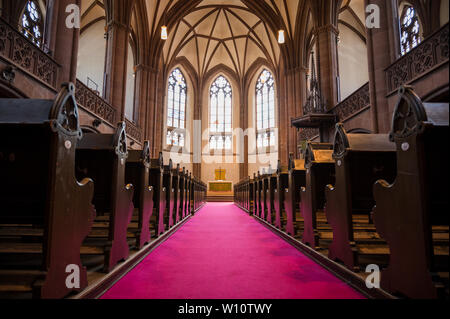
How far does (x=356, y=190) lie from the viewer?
8.63 ft

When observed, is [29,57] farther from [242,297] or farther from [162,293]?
[242,297]

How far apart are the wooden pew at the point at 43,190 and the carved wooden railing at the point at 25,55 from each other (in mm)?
4368

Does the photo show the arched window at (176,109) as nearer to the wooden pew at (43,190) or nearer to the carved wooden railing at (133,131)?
the carved wooden railing at (133,131)

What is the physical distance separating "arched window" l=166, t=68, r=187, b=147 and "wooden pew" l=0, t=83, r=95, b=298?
1719cm

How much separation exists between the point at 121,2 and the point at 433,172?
1185cm

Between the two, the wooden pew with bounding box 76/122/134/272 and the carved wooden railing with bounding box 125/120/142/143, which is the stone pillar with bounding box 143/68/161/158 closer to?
the carved wooden railing with bounding box 125/120/142/143

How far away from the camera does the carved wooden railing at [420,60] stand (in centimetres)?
492

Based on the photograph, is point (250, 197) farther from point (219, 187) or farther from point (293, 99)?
point (219, 187)

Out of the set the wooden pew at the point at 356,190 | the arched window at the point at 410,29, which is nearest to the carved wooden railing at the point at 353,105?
the arched window at the point at 410,29

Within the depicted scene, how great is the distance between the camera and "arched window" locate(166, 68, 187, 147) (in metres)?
19.1

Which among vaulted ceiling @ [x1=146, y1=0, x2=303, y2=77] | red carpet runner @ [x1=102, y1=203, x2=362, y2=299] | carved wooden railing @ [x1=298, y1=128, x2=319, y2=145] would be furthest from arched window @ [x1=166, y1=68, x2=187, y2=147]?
red carpet runner @ [x1=102, y1=203, x2=362, y2=299]

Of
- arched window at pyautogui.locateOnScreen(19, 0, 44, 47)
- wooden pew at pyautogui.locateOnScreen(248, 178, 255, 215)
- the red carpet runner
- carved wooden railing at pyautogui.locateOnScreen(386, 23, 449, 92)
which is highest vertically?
arched window at pyautogui.locateOnScreen(19, 0, 44, 47)

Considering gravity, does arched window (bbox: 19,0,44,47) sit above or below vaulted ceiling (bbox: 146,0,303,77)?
below

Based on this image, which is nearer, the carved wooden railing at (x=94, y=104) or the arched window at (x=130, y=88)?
the carved wooden railing at (x=94, y=104)
